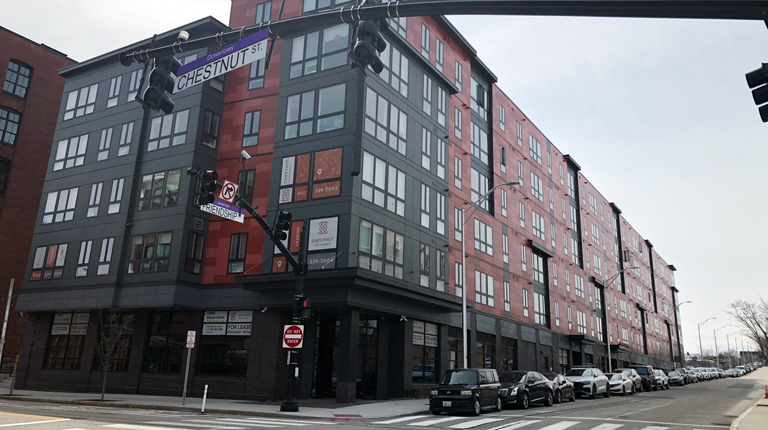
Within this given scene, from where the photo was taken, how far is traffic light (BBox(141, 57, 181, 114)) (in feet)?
30.3

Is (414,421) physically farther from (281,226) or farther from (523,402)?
(281,226)

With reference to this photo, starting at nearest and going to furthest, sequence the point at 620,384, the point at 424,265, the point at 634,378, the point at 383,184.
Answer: the point at 383,184, the point at 424,265, the point at 620,384, the point at 634,378

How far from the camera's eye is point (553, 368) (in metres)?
46.4

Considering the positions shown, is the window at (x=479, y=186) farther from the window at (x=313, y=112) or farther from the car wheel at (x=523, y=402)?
the car wheel at (x=523, y=402)

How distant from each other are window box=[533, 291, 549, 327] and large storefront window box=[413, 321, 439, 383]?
16.7m

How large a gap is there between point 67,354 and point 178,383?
8864mm

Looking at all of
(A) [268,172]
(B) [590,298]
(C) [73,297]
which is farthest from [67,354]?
(B) [590,298]

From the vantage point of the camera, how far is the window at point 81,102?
117ft

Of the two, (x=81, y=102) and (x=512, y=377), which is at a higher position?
(x=81, y=102)

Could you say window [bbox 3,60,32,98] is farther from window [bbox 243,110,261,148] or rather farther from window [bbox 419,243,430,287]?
window [bbox 419,243,430,287]

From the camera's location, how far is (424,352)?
3055 centimetres

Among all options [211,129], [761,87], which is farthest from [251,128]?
[761,87]

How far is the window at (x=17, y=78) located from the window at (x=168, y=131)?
2039cm

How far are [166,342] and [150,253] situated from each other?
190 inches
